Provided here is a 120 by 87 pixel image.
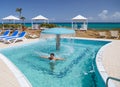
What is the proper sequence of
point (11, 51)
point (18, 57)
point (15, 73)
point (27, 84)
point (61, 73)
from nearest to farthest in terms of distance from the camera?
point (27, 84) < point (15, 73) < point (61, 73) < point (18, 57) < point (11, 51)

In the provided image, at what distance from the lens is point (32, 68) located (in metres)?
7.70

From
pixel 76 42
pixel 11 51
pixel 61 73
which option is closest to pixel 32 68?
pixel 61 73

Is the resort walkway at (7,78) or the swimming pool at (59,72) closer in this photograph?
the resort walkway at (7,78)

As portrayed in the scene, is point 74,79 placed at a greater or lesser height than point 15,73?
lesser

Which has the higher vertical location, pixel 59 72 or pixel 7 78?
pixel 7 78

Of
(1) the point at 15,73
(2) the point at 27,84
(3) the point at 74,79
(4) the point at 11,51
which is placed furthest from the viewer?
(4) the point at 11,51

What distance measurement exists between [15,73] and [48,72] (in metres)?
1.70

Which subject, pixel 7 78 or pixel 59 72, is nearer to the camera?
pixel 7 78

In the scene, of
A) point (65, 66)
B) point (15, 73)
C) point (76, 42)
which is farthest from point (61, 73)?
point (76, 42)

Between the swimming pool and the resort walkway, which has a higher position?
the resort walkway

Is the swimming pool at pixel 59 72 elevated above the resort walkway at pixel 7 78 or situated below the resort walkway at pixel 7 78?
below

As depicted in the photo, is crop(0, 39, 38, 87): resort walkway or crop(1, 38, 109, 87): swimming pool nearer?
crop(0, 39, 38, 87): resort walkway

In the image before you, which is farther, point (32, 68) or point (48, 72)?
point (32, 68)

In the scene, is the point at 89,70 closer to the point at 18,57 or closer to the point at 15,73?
the point at 15,73
